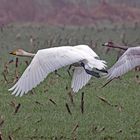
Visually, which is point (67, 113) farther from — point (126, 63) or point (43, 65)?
point (126, 63)

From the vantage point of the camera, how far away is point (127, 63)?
936 centimetres

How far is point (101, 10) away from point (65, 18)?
125 centimetres

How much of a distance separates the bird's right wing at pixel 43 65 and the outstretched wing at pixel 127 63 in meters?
0.57

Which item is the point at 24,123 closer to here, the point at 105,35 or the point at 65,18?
the point at 105,35

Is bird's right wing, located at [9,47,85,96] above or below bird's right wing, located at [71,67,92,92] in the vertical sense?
above

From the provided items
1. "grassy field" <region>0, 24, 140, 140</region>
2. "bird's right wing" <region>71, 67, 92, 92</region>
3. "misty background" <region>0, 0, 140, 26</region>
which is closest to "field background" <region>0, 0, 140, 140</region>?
"grassy field" <region>0, 24, 140, 140</region>

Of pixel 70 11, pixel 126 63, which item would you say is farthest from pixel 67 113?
pixel 70 11

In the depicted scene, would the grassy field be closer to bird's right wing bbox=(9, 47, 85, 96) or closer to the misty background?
bird's right wing bbox=(9, 47, 85, 96)

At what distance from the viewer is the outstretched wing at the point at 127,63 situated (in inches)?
365

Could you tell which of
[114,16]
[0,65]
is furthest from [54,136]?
[114,16]

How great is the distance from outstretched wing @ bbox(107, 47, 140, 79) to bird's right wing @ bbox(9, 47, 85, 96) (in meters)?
0.57

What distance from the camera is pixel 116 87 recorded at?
11.3 meters

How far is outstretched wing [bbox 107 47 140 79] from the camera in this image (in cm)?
927

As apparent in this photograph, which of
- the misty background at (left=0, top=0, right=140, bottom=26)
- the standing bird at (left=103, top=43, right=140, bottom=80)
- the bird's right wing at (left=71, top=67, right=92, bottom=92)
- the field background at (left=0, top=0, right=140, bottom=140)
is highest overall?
the standing bird at (left=103, top=43, right=140, bottom=80)
